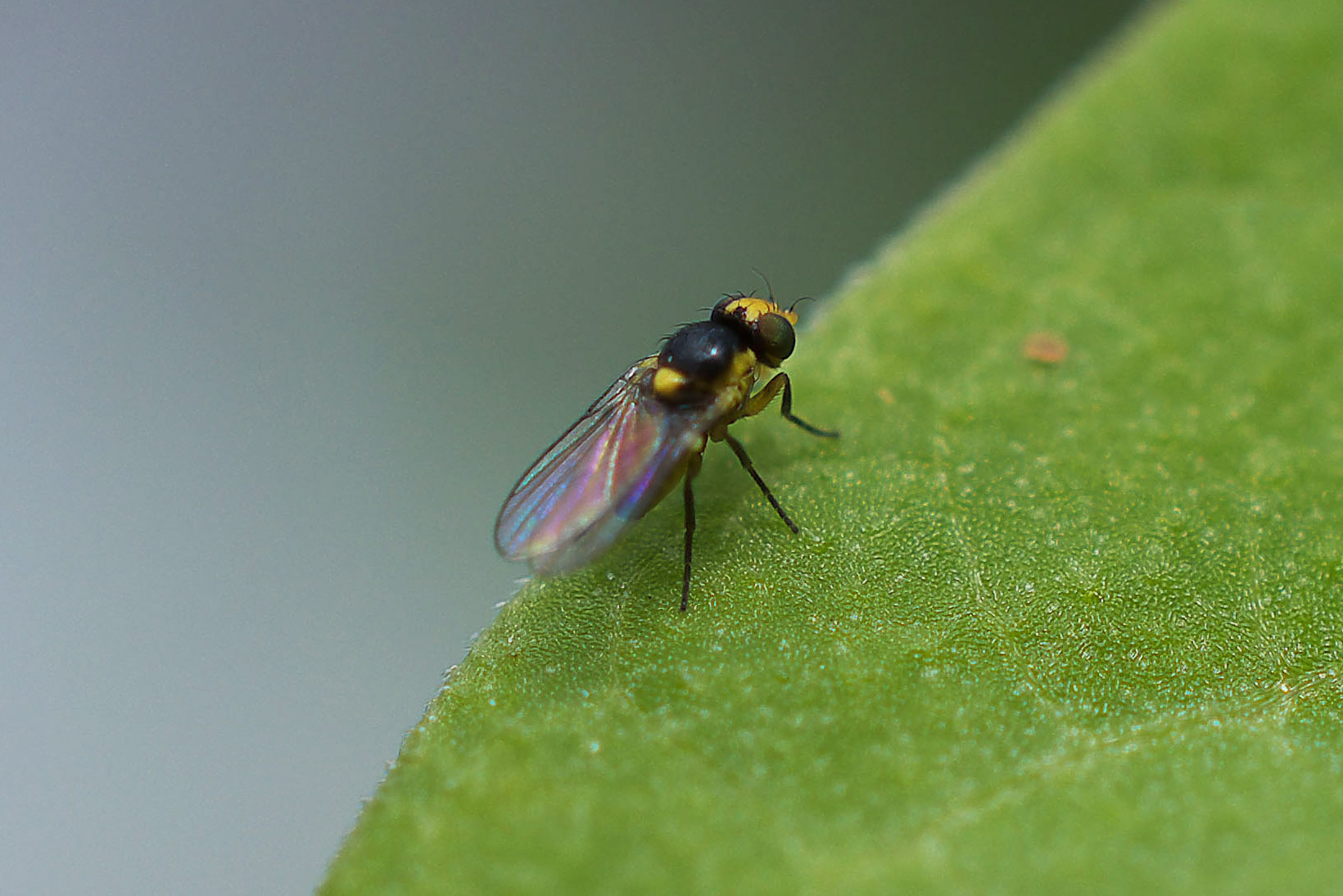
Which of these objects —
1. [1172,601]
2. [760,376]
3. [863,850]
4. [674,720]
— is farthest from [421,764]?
[1172,601]

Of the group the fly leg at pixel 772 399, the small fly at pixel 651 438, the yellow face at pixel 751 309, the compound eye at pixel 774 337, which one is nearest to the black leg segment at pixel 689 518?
the small fly at pixel 651 438

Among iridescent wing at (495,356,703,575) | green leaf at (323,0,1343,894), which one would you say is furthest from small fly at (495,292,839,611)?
green leaf at (323,0,1343,894)

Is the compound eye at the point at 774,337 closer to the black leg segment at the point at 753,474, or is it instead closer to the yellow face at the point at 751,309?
the yellow face at the point at 751,309

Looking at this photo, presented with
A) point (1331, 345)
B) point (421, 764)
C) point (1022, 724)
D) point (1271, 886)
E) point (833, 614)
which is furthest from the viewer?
point (1331, 345)

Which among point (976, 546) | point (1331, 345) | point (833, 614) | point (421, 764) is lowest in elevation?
point (1331, 345)

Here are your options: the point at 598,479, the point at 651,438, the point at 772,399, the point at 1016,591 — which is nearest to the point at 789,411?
the point at 772,399

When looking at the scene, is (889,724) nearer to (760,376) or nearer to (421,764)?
(421,764)

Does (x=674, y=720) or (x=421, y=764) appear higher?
(x=421, y=764)
